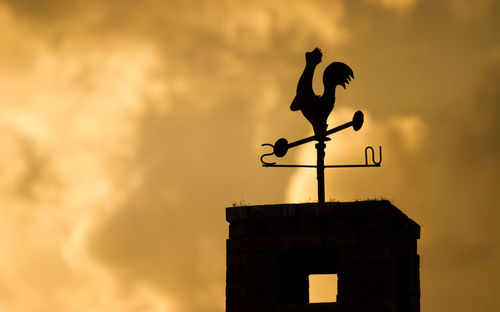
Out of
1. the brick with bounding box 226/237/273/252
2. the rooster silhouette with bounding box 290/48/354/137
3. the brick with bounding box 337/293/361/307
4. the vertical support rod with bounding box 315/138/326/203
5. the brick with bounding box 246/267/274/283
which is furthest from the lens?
the rooster silhouette with bounding box 290/48/354/137

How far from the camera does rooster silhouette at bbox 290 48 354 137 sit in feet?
88.5

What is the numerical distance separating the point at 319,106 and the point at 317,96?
36cm

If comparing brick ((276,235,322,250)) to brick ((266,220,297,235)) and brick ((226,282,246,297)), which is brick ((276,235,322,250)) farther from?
brick ((226,282,246,297))

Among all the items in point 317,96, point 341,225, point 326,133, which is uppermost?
point 317,96

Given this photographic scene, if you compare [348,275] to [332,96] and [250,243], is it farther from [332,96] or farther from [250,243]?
[332,96]

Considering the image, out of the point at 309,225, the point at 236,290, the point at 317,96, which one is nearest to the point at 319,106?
the point at 317,96

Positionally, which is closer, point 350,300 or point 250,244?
point 350,300

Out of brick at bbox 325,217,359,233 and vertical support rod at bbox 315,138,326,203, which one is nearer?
brick at bbox 325,217,359,233

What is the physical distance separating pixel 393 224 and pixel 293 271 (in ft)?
11.3

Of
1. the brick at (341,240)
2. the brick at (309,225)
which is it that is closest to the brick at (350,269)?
the brick at (341,240)

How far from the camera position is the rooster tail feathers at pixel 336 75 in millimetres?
27250

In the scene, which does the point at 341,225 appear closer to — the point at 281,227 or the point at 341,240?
the point at 341,240

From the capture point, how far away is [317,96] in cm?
2727

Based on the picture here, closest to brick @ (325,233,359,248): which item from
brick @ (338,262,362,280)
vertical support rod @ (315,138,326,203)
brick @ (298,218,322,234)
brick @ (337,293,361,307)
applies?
brick @ (298,218,322,234)
